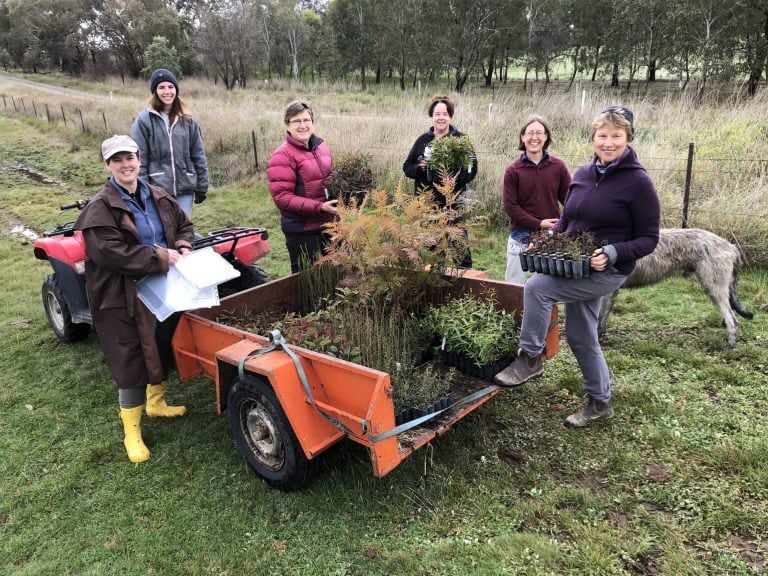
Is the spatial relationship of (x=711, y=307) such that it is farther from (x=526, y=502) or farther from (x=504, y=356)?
(x=526, y=502)

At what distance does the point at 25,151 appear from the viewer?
16938 millimetres

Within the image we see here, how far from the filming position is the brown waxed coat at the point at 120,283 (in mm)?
2912

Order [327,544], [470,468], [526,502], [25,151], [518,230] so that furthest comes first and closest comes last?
1. [25,151]
2. [518,230]
3. [470,468]
4. [526,502]
5. [327,544]

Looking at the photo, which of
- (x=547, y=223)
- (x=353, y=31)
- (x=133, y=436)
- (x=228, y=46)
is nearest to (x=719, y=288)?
A: (x=547, y=223)

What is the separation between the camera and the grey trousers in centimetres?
295

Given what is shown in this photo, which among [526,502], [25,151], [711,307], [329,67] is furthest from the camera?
[329,67]

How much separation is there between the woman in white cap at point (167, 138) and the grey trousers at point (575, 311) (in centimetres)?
327

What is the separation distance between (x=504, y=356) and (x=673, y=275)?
6.80ft

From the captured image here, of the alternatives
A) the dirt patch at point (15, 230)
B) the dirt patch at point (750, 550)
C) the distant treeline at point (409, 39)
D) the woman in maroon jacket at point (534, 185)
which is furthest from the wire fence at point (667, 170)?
the distant treeline at point (409, 39)

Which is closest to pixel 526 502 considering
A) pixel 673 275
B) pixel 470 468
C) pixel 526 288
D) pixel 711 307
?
pixel 470 468

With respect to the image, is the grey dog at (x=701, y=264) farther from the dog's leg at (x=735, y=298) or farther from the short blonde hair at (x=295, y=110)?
the short blonde hair at (x=295, y=110)

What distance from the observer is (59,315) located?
4.95 meters

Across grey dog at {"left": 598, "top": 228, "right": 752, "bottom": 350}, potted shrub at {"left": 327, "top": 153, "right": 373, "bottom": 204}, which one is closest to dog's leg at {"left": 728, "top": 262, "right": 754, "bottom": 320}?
grey dog at {"left": 598, "top": 228, "right": 752, "bottom": 350}

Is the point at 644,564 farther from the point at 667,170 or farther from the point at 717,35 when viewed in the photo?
the point at 717,35
